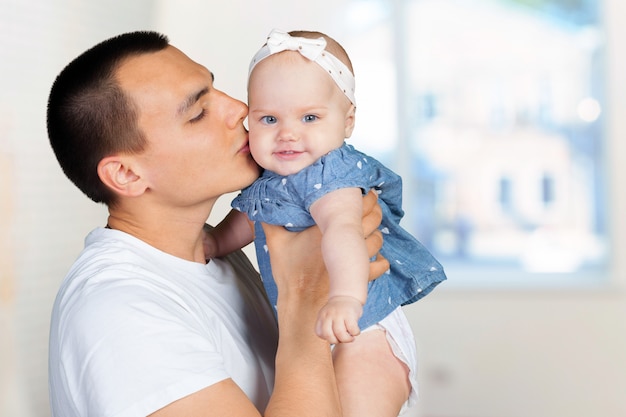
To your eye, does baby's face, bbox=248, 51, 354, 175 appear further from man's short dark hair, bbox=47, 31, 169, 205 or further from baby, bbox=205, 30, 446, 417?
man's short dark hair, bbox=47, 31, 169, 205

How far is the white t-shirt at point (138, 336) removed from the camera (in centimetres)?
112

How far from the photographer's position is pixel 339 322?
1.07 metres

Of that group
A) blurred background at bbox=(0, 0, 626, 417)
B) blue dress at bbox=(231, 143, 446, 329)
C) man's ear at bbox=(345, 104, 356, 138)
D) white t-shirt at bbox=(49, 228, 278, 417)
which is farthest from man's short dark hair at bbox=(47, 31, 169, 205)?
blurred background at bbox=(0, 0, 626, 417)

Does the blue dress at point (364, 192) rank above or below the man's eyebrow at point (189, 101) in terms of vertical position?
below

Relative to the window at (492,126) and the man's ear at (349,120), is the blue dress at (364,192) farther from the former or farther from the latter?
the window at (492,126)

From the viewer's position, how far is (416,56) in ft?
14.6

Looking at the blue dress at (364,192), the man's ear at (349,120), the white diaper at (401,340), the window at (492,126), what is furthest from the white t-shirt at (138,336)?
the window at (492,126)

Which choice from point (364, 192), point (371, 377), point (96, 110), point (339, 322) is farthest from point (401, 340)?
point (96, 110)

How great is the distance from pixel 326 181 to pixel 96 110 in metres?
0.42

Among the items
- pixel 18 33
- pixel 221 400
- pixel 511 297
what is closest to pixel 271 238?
pixel 221 400

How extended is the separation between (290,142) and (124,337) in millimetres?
439

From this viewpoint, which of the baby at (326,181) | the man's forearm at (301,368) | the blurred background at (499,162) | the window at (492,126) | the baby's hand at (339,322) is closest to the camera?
the baby's hand at (339,322)

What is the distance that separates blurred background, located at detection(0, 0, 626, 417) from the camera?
401 centimetres

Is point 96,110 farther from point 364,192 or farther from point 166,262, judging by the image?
point 364,192
